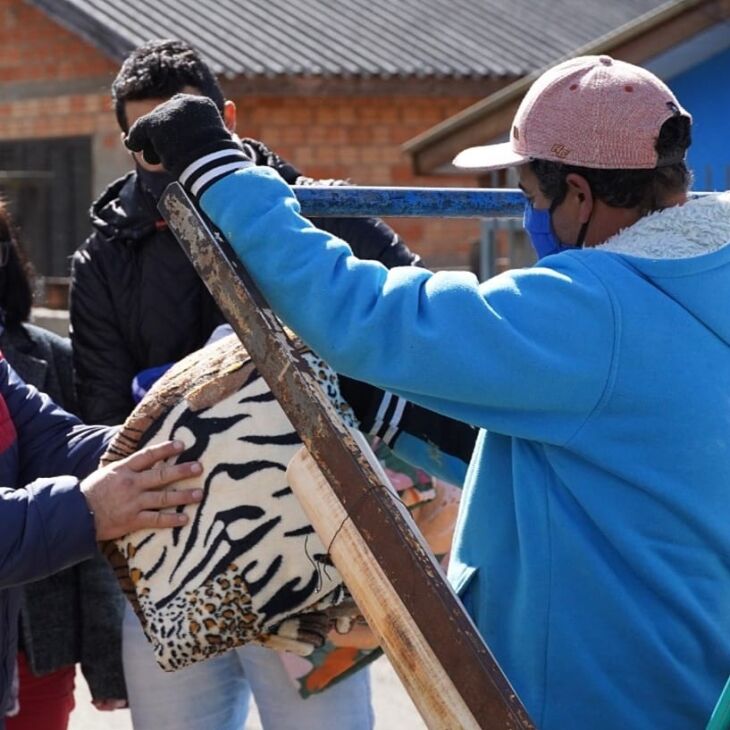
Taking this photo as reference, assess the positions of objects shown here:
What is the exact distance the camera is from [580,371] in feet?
5.51

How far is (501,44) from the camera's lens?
596 inches

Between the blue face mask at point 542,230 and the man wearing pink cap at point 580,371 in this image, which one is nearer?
the man wearing pink cap at point 580,371

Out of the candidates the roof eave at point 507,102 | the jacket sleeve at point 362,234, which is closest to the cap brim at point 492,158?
the jacket sleeve at point 362,234

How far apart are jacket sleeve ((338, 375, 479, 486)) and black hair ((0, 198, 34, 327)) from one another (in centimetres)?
149

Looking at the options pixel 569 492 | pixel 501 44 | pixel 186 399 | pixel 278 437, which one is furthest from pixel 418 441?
pixel 501 44

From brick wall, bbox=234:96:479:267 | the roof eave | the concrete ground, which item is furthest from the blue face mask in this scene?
brick wall, bbox=234:96:479:267

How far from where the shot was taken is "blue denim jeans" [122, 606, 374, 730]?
2.98 meters

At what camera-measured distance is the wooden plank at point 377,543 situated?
5.10 feet

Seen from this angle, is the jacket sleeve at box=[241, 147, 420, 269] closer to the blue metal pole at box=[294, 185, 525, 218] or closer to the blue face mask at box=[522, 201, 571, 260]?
the blue metal pole at box=[294, 185, 525, 218]

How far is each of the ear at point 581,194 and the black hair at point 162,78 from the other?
1.60 meters

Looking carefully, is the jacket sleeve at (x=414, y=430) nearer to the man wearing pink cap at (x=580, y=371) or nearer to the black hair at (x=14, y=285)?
the man wearing pink cap at (x=580, y=371)

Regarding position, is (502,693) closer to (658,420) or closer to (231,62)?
(658,420)

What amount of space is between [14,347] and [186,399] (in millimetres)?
1369

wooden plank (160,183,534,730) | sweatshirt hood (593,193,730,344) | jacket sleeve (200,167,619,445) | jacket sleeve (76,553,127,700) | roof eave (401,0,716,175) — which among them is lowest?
jacket sleeve (76,553,127,700)
